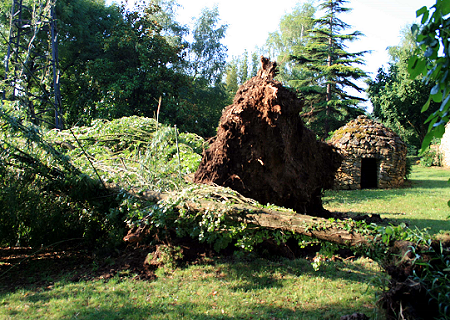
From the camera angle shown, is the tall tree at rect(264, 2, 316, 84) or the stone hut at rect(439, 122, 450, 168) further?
the tall tree at rect(264, 2, 316, 84)

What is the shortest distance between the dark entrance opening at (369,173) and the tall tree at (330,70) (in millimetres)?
10826

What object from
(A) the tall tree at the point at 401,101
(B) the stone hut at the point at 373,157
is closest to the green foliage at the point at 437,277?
(B) the stone hut at the point at 373,157

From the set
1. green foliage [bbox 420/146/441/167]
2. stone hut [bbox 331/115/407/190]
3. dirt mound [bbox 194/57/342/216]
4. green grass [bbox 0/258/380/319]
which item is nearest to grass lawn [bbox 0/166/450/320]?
green grass [bbox 0/258/380/319]

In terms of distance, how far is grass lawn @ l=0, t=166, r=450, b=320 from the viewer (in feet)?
11.4

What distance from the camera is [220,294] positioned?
13.0 feet

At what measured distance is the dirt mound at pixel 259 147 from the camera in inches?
207

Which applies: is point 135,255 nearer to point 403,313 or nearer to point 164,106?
point 403,313

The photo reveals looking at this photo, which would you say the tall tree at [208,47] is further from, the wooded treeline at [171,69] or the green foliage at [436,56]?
the green foliage at [436,56]

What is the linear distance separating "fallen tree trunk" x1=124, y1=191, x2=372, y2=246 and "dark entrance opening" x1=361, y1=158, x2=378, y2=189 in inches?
488

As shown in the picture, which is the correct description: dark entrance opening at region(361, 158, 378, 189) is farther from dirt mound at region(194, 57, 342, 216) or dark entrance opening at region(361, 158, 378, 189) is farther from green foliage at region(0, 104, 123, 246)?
green foliage at region(0, 104, 123, 246)

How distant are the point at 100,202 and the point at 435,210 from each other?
881 cm

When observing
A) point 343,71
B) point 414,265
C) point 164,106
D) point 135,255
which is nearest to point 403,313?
point 414,265

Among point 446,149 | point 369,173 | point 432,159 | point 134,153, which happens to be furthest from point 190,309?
point 432,159

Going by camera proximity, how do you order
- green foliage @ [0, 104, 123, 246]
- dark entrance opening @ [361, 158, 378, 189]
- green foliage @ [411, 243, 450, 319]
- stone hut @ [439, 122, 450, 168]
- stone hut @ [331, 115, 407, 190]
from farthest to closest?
1. stone hut @ [439, 122, 450, 168]
2. dark entrance opening @ [361, 158, 378, 189]
3. stone hut @ [331, 115, 407, 190]
4. green foliage @ [0, 104, 123, 246]
5. green foliage @ [411, 243, 450, 319]
